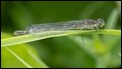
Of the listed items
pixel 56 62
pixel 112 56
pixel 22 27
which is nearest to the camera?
pixel 112 56

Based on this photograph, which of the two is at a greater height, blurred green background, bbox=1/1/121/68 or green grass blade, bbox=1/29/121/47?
green grass blade, bbox=1/29/121/47

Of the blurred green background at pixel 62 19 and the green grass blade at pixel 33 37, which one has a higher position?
the green grass blade at pixel 33 37

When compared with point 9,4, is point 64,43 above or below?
below

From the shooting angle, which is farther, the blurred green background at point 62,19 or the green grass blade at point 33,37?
the blurred green background at point 62,19

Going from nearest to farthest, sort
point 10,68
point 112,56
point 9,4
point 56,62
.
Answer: point 10,68, point 112,56, point 56,62, point 9,4

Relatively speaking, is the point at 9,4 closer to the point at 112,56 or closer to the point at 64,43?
the point at 64,43

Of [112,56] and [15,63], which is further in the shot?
[112,56]

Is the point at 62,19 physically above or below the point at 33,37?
below

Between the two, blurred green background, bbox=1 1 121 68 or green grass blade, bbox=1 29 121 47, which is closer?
green grass blade, bbox=1 29 121 47

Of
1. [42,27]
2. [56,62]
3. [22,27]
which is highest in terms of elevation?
[42,27]

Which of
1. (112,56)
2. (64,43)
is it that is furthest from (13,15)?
(112,56)

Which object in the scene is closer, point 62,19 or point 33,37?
point 33,37
